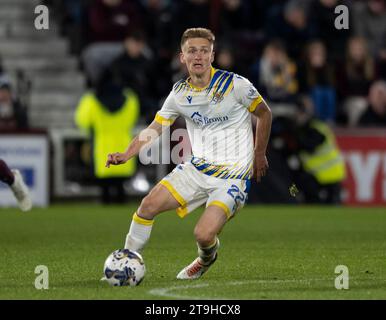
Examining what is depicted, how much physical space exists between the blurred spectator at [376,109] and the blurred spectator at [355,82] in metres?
0.55

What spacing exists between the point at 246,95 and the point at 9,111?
10.7 metres

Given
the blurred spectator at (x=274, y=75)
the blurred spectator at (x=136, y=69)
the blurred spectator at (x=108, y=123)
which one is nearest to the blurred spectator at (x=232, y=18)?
the blurred spectator at (x=274, y=75)

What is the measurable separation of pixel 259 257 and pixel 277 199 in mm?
8122

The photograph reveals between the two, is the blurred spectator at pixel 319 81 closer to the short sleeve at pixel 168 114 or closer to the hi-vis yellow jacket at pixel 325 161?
the hi-vis yellow jacket at pixel 325 161

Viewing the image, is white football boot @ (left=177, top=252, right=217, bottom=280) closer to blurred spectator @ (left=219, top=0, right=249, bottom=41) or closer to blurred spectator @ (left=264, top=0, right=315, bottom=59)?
blurred spectator @ (left=219, top=0, right=249, bottom=41)

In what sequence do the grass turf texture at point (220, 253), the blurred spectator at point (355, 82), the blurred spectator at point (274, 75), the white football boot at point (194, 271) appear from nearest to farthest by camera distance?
1. the grass turf texture at point (220, 253)
2. the white football boot at point (194, 271)
3. the blurred spectator at point (274, 75)
4. the blurred spectator at point (355, 82)

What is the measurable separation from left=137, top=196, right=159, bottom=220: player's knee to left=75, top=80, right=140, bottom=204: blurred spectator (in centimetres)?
996

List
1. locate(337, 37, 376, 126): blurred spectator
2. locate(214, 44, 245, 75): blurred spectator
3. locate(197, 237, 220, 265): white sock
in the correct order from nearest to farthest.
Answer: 1. locate(197, 237, 220, 265): white sock
2. locate(214, 44, 245, 75): blurred spectator
3. locate(337, 37, 376, 126): blurred spectator

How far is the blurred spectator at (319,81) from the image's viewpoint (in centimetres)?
2111

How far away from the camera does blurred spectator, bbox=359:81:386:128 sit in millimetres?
20766

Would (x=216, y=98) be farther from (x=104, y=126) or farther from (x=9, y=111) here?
(x=9, y=111)

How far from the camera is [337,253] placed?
12133mm

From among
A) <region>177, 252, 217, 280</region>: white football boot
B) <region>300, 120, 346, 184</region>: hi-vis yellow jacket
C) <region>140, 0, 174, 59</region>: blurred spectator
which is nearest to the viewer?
<region>177, 252, 217, 280</region>: white football boot

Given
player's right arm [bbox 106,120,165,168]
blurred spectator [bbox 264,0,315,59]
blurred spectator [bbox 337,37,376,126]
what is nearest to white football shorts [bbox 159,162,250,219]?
player's right arm [bbox 106,120,165,168]
